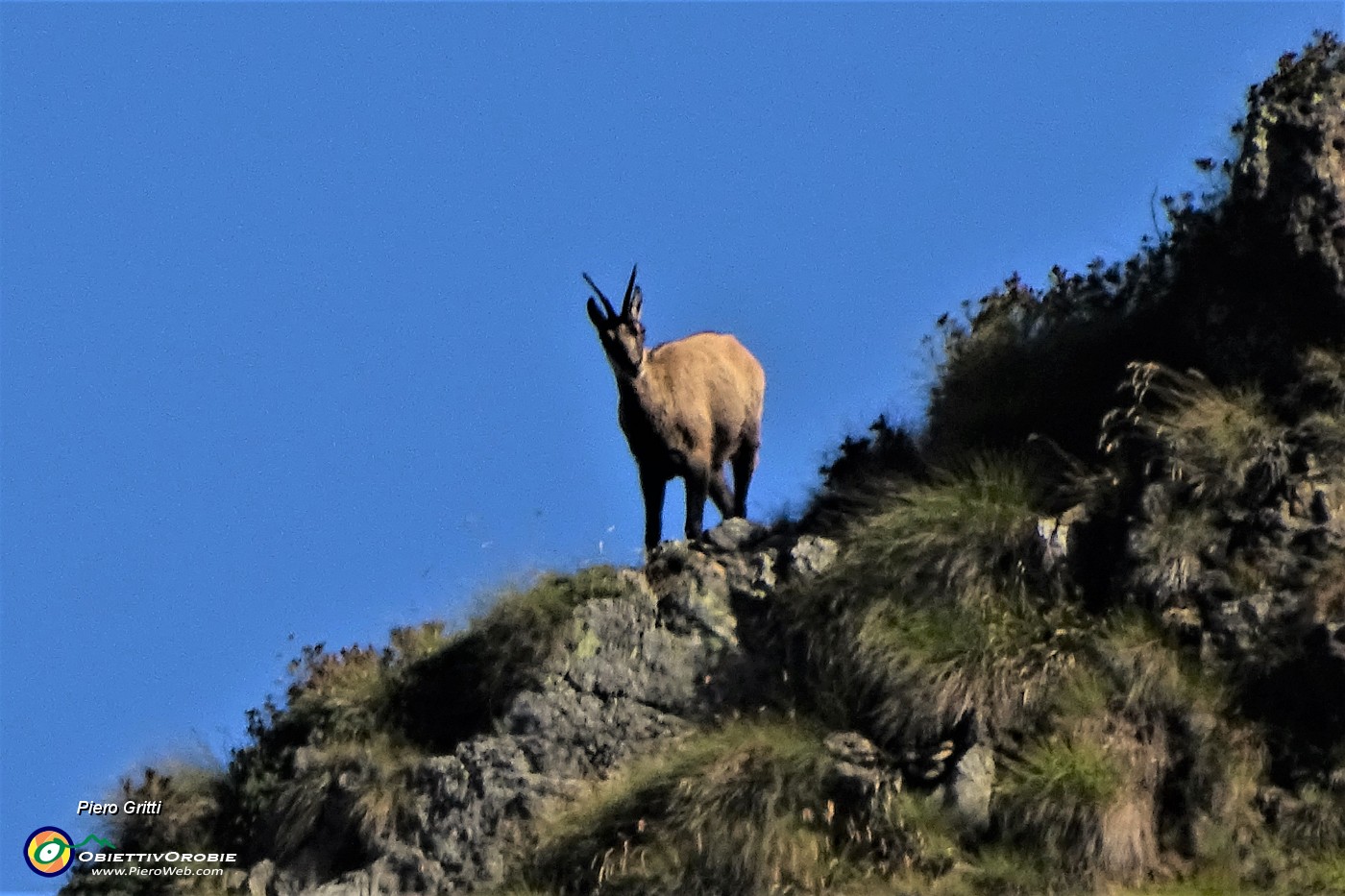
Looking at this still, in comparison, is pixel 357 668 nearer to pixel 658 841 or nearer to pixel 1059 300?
pixel 658 841

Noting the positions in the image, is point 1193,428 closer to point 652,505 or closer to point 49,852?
point 652,505

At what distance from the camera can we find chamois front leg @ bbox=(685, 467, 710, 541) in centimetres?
1429

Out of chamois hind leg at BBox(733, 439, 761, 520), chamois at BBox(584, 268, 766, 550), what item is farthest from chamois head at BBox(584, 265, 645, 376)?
chamois hind leg at BBox(733, 439, 761, 520)

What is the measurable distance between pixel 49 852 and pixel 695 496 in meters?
5.84

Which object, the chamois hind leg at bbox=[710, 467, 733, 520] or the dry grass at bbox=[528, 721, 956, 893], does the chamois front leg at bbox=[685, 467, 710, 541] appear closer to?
the chamois hind leg at bbox=[710, 467, 733, 520]

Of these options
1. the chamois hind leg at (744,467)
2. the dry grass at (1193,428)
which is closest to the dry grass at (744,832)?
the dry grass at (1193,428)

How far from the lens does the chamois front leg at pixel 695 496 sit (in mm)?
14289

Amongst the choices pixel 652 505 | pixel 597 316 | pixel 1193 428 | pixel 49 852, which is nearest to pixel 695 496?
pixel 652 505

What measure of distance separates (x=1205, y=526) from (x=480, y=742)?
5024 millimetres

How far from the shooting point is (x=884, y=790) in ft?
33.2

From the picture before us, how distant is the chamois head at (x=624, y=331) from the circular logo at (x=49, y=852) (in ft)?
18.8

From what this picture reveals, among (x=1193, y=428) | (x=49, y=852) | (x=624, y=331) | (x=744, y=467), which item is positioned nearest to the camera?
(x=1193, y=428)

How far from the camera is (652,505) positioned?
1455cm

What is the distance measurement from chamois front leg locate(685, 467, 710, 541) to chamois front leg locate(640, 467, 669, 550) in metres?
0.25
